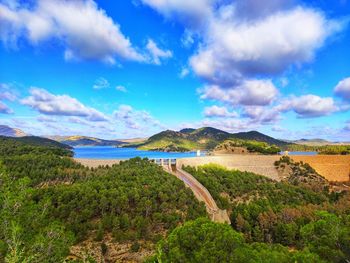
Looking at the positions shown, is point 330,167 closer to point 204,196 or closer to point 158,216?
point 204,196

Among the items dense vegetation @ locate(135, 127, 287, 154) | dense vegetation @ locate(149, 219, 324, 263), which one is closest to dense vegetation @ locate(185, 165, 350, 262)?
dense vegetation @ locate(149, 219, 324, 263)

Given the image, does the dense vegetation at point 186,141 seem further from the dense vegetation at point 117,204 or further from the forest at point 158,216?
the dense vegetation at point 117,204

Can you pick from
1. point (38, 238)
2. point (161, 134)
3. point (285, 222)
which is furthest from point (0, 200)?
point (161, 134)

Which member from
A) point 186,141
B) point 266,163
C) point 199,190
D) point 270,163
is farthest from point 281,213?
point 186,141

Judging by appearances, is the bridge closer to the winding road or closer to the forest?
the winding road

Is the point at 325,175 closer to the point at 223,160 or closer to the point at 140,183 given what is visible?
the point at 223,160
